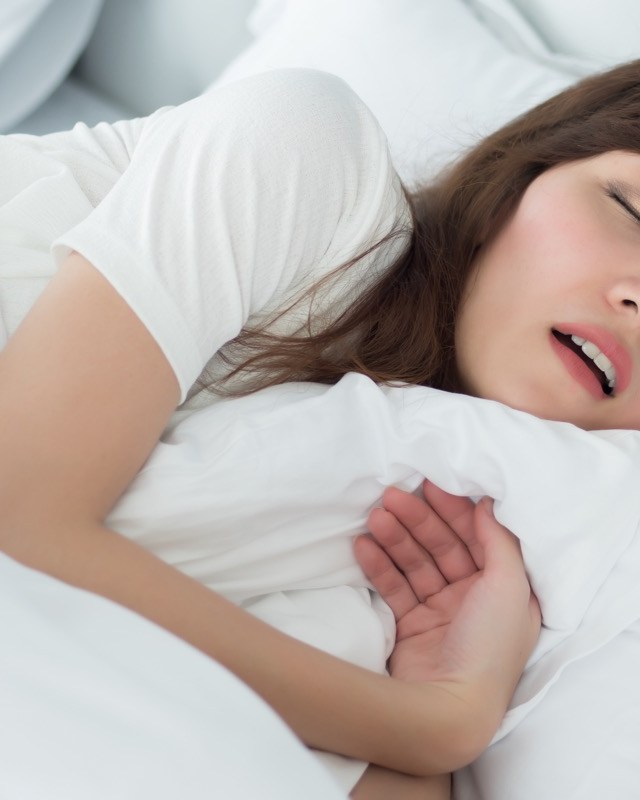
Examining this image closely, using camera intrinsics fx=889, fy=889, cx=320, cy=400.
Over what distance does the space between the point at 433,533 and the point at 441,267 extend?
27 cm

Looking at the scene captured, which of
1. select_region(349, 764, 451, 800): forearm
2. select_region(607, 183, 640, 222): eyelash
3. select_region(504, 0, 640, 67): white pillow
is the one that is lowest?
select_region(349, 764, 451, 800): forearm

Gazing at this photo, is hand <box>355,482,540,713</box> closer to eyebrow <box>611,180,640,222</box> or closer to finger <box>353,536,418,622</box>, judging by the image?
finger <box>353,536,418,622</box>

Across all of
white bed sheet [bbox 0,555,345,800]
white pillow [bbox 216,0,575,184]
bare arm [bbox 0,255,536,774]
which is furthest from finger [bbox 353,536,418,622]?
white pillow [bbox 216,0,575,184]

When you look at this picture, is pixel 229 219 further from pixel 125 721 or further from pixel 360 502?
pixel 125 721

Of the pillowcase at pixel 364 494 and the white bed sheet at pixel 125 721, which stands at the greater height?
the white bed sheet at pixel 125 721

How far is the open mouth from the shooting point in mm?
809

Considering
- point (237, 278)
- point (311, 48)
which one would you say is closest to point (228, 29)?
point (311, 48)

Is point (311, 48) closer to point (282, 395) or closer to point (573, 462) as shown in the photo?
point (282, 395)

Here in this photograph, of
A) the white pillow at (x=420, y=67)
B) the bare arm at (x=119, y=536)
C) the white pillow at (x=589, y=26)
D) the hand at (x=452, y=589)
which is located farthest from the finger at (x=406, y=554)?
the white pillow at (x=589, y=26)

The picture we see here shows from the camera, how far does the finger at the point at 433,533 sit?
31.0 inches

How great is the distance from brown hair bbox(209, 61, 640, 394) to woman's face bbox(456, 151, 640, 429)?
1.0 inches

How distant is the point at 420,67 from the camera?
120 centimetres

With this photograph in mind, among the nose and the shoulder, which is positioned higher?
the shoulder

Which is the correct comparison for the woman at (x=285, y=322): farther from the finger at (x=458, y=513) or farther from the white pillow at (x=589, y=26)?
the white pillow at (x=589, y=26)
